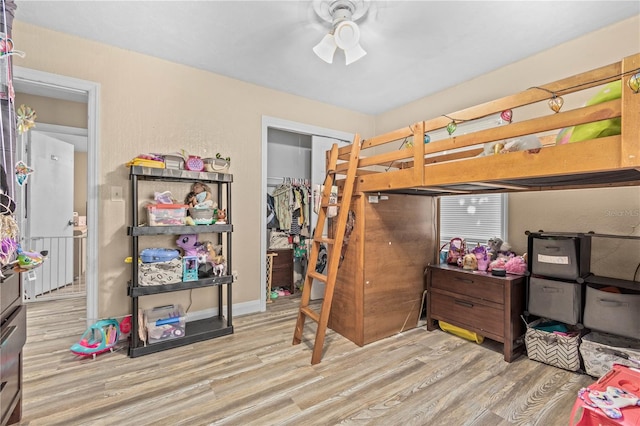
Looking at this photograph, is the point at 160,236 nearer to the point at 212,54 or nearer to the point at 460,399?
the point at 212,54

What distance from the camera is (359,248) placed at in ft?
8.52

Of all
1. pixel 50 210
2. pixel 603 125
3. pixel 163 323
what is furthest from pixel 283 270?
pixel 603 125

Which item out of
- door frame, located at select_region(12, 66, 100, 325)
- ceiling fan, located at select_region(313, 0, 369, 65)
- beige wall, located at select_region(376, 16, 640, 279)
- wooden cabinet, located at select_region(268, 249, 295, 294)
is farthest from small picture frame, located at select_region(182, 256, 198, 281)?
beige wall, located at select_region(376, 16, 640, 279)

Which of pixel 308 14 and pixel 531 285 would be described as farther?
pixel 531 285

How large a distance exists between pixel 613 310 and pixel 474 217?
4.80ft

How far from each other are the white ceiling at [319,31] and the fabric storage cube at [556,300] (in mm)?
2024

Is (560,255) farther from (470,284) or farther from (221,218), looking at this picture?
(221,218)

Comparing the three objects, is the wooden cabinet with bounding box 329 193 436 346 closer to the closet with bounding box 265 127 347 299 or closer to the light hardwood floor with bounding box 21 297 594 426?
the light hardwood floor with bounding box 21 297 594 426

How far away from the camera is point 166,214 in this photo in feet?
8.45

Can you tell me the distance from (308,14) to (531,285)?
2731 mm

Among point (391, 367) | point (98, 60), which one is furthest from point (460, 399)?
point (98, 60)

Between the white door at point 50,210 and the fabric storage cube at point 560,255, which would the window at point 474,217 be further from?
the white door at point 50,210

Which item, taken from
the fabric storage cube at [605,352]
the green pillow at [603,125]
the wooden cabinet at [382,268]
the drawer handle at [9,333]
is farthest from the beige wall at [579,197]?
the drawer handle at [9,333]

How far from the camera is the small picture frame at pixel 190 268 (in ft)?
8.61
